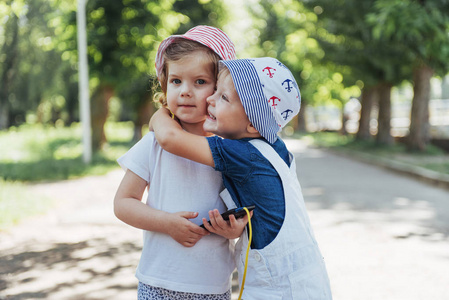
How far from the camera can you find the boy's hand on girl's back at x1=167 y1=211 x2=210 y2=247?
1.72 metres

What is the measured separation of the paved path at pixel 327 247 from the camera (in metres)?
4.14

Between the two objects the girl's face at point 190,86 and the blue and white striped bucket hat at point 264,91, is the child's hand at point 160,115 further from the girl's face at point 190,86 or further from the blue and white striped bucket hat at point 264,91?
the blue and white striped bucket hat at point 264,91

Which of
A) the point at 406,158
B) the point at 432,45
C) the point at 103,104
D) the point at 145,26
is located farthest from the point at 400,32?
the point at 103,104

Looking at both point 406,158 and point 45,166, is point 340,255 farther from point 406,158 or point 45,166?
point 406,158

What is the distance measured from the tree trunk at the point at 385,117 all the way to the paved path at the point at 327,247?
10.8 meters

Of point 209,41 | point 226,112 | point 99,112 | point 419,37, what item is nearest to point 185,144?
point 226,112

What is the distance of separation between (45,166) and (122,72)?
4076mm

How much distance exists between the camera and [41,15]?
27141mm

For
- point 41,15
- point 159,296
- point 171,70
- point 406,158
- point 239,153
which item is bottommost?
point 406,158

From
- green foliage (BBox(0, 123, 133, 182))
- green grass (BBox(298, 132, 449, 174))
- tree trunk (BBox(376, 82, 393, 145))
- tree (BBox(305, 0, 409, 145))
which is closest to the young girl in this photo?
green foliage (BBox(0, 123, 133, 182))

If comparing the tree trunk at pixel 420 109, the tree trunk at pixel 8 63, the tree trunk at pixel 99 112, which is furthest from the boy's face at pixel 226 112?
the tree trunk at pixel 8 63

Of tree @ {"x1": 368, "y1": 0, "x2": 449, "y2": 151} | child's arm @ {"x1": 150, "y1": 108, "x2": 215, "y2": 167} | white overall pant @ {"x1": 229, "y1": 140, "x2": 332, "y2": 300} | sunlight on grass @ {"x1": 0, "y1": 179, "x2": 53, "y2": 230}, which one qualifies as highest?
tree @ {"x1": 368, "y1": 0, "x2": 449, "y2": 151}

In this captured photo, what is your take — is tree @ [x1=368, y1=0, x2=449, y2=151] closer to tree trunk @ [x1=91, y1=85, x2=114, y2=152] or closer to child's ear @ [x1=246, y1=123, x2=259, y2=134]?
tree trunk @ [x1=91, y1=85, x2=114, y2=152]

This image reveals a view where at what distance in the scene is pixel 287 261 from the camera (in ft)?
5.49
